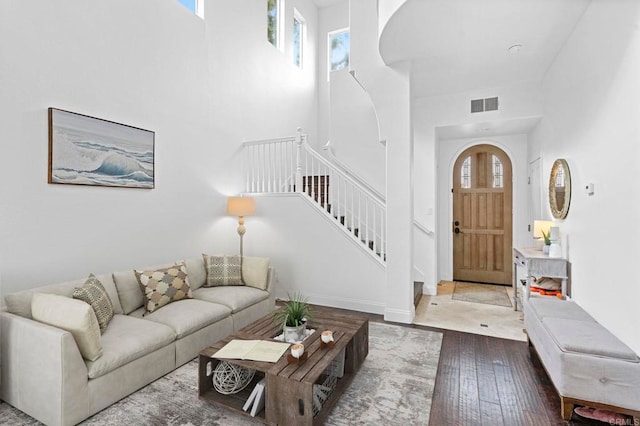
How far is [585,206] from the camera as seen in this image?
2.99m

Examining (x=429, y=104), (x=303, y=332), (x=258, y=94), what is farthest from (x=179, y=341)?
(x=429, y=104)

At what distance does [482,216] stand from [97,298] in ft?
18.8

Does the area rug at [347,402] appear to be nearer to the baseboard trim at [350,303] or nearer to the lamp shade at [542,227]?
the baseboard trim at [350,303]

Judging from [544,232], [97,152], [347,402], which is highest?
[97,152]

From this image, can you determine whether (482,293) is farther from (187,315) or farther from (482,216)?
(187,315)

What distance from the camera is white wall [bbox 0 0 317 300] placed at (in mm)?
2744

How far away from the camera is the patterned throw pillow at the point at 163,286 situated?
3031mm

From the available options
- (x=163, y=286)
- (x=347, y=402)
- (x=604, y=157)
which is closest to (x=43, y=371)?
(x=163, y=286)

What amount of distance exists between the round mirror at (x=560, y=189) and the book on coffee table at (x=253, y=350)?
3.18m

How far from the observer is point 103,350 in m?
2.22

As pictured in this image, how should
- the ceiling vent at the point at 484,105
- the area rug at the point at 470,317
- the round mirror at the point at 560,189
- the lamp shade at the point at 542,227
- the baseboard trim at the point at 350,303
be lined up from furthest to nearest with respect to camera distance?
the ceiling vent at the point at 484,105 < the baseboard trim at the point at 350,303 < the lamp shade at the point at 542,227 < the area rug at the point at 470,317 < the round mirror at the point at 560,189

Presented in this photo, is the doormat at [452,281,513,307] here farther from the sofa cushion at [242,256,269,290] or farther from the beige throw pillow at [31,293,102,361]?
the beige throw pillow at [31,293,102,361]

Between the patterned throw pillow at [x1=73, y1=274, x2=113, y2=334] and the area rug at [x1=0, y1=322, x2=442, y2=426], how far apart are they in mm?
601

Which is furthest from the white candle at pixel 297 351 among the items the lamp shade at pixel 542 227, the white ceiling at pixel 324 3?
the white ceiling at pixel 324 3
